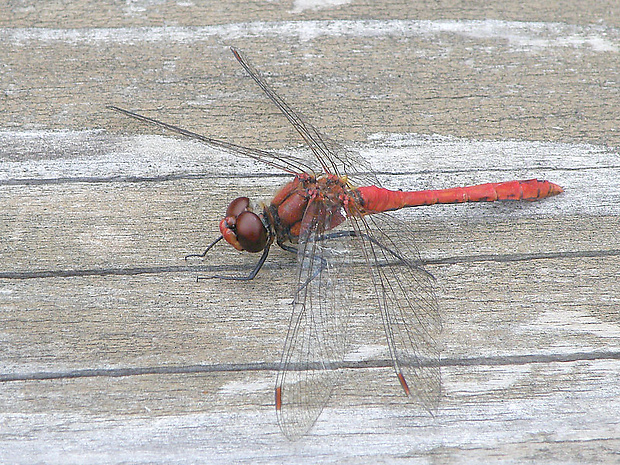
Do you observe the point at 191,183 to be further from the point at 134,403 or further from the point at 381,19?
the point at 381,19

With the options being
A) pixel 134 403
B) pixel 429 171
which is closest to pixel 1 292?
pixel 134 403

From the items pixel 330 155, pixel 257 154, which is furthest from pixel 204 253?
pixel 330 155

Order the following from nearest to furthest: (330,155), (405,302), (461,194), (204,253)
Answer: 1. (405,302)
2. (204,253)
3. (461,194)
4. (330,155)

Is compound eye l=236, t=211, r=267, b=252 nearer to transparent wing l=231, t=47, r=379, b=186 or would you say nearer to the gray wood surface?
the gray wood surface

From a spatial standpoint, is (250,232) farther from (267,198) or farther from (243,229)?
(267,198)

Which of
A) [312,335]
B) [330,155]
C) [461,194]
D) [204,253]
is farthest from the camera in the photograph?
[330,155]

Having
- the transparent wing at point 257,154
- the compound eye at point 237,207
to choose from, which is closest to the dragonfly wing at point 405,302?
the transparent wing at point 257,154

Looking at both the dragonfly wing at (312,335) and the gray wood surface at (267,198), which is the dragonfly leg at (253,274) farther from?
the dragonfly wing at (312,335)
